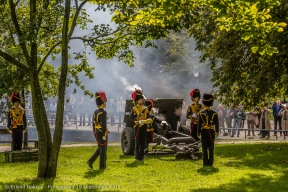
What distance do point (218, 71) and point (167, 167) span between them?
20.9ft

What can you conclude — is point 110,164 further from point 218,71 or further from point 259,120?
point 259,120

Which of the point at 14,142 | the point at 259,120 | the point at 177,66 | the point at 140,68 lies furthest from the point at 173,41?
the point at 14,142

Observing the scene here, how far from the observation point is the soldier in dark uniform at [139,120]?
17.5 m

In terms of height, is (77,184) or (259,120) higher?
(259,120)

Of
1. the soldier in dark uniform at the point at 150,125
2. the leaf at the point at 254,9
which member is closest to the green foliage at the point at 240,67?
the soldier in dark uniform at the point at 150,125

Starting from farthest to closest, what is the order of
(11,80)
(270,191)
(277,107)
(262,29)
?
1. (277,107)
2. (11,80)
3. (270,191)
4. (262,29)

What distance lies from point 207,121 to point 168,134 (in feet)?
13.2

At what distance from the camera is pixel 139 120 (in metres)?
17.4

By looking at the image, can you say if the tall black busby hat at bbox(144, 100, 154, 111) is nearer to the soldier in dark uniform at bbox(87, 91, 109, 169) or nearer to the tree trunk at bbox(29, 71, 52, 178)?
the soldier in dark uniform at bbox(87, 91, 109, 169)

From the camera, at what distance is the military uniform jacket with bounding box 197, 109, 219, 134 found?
1576 centimetres

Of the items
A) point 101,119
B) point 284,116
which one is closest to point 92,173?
point 101,119

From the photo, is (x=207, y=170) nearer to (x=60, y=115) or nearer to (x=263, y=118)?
(x=60, y=115)

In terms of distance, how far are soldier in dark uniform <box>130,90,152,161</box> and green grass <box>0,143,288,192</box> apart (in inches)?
19.5

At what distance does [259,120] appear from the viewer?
31.5 m
